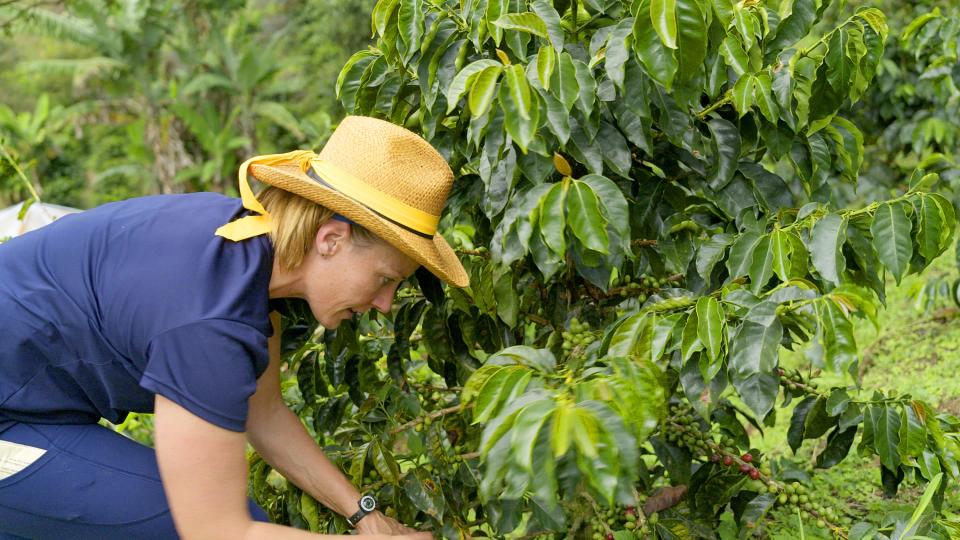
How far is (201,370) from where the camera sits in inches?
64.9

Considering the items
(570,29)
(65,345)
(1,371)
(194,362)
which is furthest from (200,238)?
(570,29)

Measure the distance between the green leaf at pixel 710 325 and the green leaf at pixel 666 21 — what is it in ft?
1.48

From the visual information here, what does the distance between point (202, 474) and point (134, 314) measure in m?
0.33

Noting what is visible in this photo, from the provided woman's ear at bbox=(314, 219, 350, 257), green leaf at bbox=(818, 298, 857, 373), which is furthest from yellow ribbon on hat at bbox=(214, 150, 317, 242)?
green leaf at bbox=(818, 298, 857, 373)

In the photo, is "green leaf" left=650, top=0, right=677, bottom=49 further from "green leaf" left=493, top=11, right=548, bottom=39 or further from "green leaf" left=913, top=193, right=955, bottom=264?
"green leaf" left=913, top=193, right=955, bottom=264

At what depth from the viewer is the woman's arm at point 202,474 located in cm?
166

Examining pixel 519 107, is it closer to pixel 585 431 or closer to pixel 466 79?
pixel 466 79

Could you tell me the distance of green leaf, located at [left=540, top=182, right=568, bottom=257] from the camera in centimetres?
162

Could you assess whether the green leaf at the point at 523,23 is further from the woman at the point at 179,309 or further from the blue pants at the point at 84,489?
the blue pants at the point at 84,489

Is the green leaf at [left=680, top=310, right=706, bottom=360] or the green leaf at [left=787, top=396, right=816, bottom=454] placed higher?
the green leaf at [left=680, top=310, right=706, bottom=360]

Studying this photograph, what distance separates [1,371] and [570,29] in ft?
4.60

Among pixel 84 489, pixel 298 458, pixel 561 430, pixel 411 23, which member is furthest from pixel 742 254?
pixel 84 489

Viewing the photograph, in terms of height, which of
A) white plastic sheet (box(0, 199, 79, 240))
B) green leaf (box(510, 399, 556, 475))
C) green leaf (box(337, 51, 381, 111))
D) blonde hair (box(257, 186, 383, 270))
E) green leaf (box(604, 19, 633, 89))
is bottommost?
white plastic sheet (box(0, 199, 79, 240))

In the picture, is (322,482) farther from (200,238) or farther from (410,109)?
(410,109)
